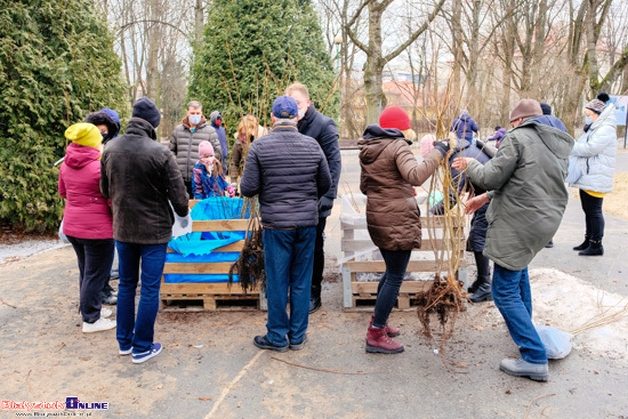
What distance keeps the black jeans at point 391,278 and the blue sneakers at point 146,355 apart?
66.1 inches

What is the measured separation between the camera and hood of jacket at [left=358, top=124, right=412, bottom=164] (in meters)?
3.54

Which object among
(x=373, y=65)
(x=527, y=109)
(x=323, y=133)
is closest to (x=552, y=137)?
(x=527, y=109)

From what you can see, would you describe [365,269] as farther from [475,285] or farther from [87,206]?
[87,206]

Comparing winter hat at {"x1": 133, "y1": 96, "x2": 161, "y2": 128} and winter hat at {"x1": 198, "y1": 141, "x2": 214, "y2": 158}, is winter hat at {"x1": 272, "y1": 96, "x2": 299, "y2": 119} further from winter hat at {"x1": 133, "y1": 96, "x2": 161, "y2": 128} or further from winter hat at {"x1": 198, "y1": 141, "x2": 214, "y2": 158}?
winter hat at {"x1": 198, "y1": 141, "x2": 214, "y2": 158}

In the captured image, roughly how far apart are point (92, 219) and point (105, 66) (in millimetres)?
5027

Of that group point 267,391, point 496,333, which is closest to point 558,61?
point 496,333

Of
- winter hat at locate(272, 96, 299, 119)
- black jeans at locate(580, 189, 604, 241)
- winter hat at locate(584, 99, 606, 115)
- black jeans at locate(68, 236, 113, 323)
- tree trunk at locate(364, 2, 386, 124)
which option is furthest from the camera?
tree trunk at locate(364, 2, 386, 124)

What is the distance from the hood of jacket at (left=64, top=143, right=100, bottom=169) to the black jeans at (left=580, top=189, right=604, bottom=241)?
5.43 metres

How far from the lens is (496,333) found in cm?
414

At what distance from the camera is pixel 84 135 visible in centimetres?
393

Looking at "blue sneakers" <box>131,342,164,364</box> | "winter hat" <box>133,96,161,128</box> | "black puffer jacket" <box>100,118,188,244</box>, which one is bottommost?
"blue sneakers" <box>131,342,164,364</box>

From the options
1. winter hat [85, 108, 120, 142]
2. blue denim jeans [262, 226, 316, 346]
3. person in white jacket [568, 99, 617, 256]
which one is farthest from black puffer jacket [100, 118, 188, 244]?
person in white jacket [568, 99, 617, 256]

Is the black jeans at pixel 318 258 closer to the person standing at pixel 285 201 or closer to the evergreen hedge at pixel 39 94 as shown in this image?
the person standing at pixel 285 201

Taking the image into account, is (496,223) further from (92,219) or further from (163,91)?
(163,91)
